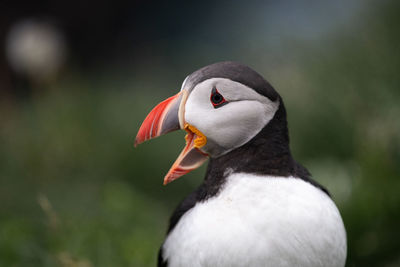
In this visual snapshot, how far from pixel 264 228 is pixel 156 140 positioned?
4050mm

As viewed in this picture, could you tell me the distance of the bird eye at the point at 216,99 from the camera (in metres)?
2.05

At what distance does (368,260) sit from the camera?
11.5 feet

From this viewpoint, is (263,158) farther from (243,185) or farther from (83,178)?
(83,178)

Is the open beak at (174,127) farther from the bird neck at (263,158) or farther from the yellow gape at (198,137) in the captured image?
the bird neck at (263,158)

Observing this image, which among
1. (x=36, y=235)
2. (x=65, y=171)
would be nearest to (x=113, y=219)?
(x=36, y=235)

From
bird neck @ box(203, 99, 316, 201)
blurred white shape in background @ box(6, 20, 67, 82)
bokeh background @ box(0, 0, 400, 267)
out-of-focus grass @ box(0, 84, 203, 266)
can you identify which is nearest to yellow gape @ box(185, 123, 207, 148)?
bird neck @ box(203, 99, 316, 201)

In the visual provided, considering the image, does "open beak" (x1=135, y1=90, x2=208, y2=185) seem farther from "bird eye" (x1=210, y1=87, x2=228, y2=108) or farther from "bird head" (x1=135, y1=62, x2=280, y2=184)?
"bird eye" (x1=210, y1=87, x2=228, y2=108)

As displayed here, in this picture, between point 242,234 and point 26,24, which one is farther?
point 26,24

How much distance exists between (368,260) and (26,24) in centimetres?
423

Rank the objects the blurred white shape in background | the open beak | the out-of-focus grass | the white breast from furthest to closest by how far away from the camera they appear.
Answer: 1. the blurred white shape in background
2. the out-of-focus grass
3. the open beak
4. the white breast

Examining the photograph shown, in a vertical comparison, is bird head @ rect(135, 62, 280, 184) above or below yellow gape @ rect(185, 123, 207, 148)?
above

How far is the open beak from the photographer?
206 cm

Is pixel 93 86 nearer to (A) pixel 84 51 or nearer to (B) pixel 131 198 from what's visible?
(A) pixel 84 51

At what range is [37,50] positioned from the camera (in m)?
5.32
